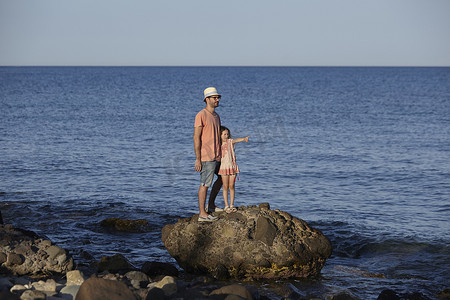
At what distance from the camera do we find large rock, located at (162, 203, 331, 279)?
9.94 m

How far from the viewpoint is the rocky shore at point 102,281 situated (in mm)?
7242

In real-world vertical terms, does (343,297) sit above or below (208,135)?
below

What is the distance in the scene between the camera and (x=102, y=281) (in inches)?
284

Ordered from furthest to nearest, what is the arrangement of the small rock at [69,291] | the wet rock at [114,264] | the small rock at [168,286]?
the wet rock at [114,264] < the small rock at [168,286] < the small rock at [69,291]

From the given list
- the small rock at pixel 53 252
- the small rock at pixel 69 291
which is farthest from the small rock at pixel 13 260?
the small rock at pixel 69 291

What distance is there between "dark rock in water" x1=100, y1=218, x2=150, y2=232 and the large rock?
141 inches

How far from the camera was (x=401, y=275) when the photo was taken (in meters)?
11.2

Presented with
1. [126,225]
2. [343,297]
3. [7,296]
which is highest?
[7,296]

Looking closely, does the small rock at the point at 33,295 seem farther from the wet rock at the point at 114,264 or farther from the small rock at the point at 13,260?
the wet rock at the point at 114,264

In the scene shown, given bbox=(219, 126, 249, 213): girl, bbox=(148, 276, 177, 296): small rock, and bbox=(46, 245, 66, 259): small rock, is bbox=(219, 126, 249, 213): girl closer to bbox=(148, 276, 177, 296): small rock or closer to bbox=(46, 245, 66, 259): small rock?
bbox=(148, 276, 177, 296): small rock

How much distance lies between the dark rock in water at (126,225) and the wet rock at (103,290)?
6.66m

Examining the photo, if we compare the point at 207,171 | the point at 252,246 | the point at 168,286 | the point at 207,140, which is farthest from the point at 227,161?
the point at 168,286

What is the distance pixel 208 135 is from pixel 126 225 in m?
5.01

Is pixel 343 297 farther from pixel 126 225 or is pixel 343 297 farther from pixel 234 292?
pixel 126 225
